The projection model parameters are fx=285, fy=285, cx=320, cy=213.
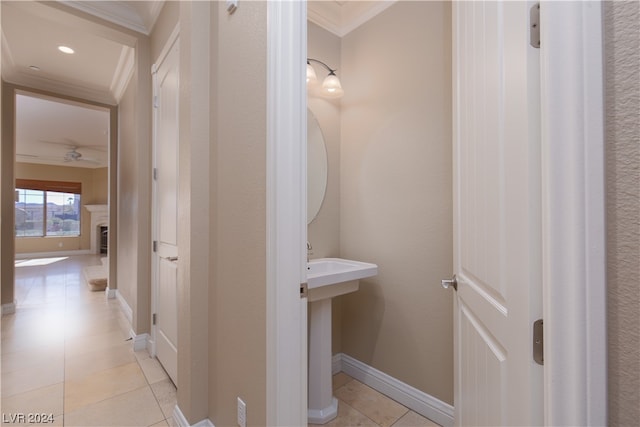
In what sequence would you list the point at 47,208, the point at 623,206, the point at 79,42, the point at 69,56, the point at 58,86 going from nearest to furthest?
1. the point at 623,206
2. the point at 79,42
3. the point at 69,56
4. the point at 58,86
5. the point at 47,208

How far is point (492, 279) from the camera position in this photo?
81cm

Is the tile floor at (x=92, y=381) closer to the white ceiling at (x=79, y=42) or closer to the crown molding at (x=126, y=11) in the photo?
the white ceiling at (x=79, y=42)

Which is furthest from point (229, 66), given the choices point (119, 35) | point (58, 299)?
point (58, 299)

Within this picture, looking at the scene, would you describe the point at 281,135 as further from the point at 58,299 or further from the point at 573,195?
the point at 58,299

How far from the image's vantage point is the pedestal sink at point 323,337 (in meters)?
1.69

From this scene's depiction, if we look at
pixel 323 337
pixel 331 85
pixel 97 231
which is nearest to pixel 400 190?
pixel 331 85

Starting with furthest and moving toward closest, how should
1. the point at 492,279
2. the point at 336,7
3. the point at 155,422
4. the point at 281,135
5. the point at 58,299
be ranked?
the point at 58,299, the point at 336,7, the point at 155,422, the point at 281,135, the point at 492,279

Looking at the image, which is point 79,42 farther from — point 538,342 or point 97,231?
point 97,231

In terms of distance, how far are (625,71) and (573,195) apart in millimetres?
196

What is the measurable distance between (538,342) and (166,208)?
→ 2.31 meters

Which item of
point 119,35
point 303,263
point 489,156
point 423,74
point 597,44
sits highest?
point 119,35

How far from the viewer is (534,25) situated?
586mm

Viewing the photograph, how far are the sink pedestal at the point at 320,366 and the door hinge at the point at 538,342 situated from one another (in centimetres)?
132

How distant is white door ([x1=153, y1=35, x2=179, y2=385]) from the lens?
79.8 inches
